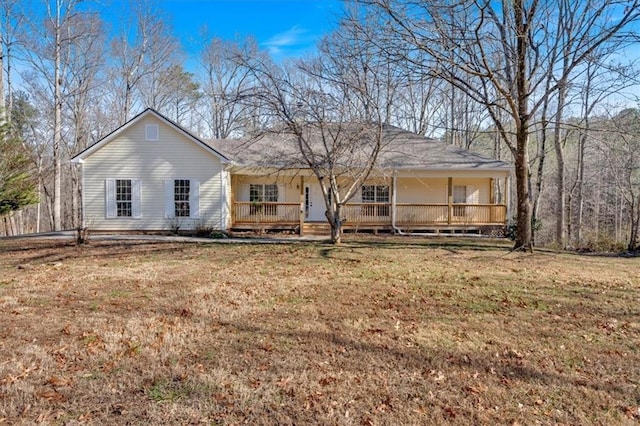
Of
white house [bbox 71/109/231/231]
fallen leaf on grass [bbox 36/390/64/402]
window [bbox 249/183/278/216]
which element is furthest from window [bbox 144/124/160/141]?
fallen leaf on grass [bbox 36/390/64/402]

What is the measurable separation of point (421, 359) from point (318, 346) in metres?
1.15

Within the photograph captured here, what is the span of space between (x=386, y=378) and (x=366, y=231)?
14.2m

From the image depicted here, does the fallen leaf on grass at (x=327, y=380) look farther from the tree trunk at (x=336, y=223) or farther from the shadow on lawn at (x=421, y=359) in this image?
the tree trunk at (x=336, y=223)

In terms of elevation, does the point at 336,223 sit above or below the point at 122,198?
below

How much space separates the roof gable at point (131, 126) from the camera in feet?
52.2

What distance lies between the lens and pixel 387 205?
58.6ft

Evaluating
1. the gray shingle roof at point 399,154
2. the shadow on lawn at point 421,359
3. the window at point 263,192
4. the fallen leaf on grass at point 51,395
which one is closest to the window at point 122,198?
the gray shingle roof at point 399,154

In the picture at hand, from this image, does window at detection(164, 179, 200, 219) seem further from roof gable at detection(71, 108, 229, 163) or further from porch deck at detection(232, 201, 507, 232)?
porch deck at detection(232, 201, 507, 232)

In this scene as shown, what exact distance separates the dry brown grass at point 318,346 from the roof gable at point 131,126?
8.18 meters

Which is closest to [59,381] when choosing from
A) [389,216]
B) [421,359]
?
[421,359]

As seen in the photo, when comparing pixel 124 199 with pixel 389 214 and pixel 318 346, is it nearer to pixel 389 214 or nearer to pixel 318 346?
pixel 389 214

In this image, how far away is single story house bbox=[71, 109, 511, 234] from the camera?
16.3m

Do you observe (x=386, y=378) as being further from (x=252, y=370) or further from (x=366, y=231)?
(x=366, y=231)

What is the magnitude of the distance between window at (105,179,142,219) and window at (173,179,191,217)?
151 centimetres
